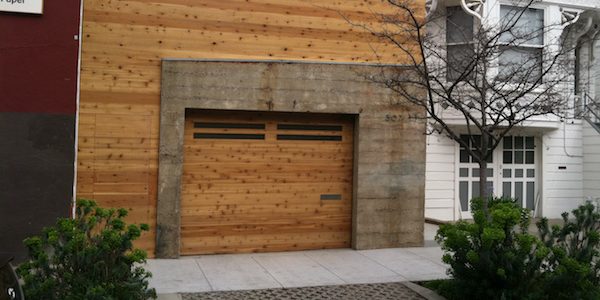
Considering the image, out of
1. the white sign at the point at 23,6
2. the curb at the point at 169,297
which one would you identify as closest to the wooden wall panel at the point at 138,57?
the white sign at the point at 23,6

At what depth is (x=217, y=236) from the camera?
8.88 meters

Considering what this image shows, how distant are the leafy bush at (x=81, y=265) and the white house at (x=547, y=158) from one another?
9343 mm

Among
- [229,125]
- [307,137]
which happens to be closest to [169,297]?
[229,125]

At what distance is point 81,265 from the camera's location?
5.20 metres

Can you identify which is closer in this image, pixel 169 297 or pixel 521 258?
pixel 521 258

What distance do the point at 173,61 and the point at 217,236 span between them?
2.98 metres

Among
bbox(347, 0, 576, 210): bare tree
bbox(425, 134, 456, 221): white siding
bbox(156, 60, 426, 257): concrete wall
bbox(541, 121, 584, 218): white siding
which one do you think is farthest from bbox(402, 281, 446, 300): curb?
bbox(541, 121, 584, 218): white siding

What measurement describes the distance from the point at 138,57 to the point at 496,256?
19.6 feet

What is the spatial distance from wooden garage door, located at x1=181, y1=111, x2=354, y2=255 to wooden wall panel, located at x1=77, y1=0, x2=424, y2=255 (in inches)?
30.3

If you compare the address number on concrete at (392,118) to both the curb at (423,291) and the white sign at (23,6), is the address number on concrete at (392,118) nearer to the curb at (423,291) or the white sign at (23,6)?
the curb at (423,291)

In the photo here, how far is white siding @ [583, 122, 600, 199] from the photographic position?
13.9m

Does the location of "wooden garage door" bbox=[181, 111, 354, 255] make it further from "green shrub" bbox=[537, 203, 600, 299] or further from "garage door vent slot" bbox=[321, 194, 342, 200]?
"green shrub" bbox=[537, 203, 600, 299]

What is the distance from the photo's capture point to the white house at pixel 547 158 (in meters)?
13.1

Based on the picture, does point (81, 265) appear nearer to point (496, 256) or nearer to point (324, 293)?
point (324, 293)
